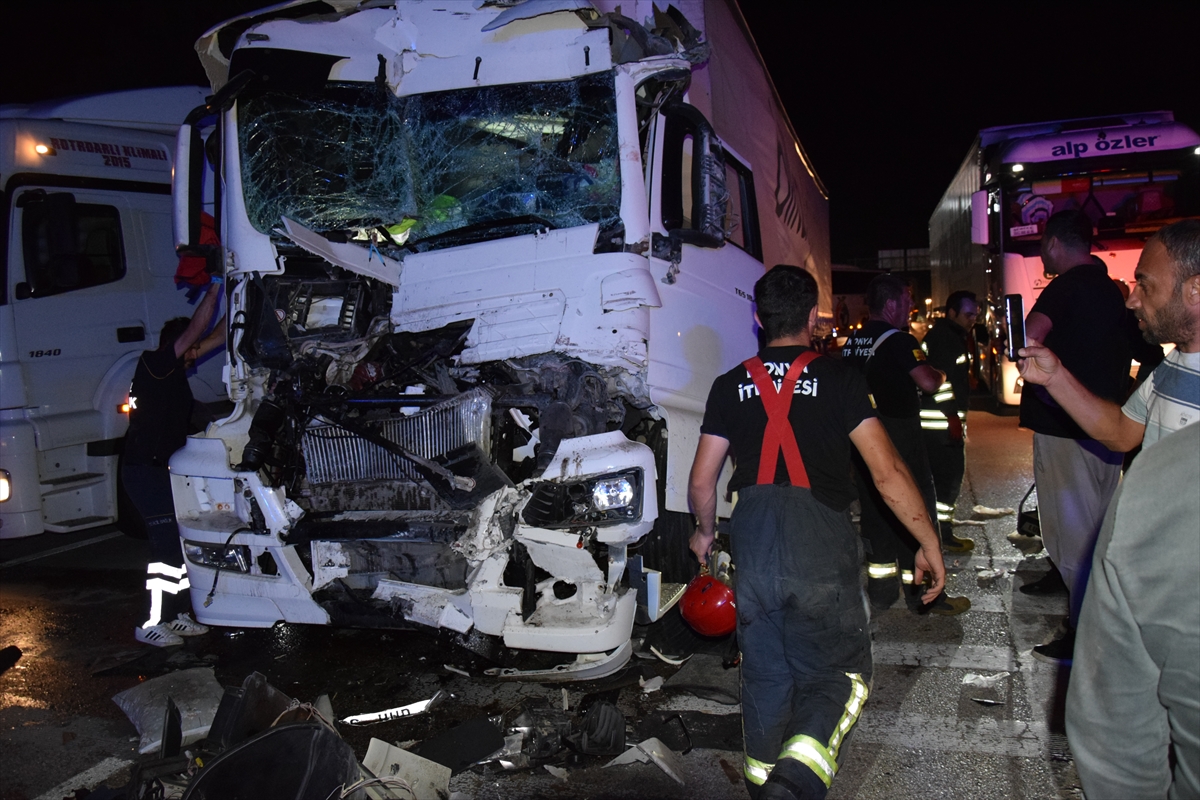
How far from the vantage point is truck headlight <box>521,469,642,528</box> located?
3.36 metres

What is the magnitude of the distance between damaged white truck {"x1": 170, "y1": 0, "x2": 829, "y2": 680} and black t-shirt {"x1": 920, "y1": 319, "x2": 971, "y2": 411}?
1.52 m

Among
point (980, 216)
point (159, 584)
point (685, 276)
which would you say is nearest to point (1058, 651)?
point (685, 276)

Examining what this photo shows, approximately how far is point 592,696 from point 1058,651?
214cm

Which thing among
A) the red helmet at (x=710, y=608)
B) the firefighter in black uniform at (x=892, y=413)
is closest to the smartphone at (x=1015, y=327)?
the red helmet at (x=710, y=608)

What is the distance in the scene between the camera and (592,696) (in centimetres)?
356

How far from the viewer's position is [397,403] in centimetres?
376

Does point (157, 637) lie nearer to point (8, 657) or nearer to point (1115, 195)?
point (8, 657)

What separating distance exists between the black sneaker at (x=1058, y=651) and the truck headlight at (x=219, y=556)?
3.80 m

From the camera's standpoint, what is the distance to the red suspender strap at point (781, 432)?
253 centimetres

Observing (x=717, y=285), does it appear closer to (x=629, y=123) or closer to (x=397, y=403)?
(x=629, y=123)

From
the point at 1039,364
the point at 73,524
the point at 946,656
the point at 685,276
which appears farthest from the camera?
the point at 73,524

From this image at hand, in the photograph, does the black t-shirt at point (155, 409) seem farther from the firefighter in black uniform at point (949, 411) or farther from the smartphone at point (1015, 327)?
the smartphone at point (1015, 327)

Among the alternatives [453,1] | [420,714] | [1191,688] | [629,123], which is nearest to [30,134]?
[453,1]

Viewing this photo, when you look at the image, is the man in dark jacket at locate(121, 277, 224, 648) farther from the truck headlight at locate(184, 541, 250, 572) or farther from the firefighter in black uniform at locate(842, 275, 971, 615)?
the firefighter in black uniform at locate(842, 275, 971, 615)
